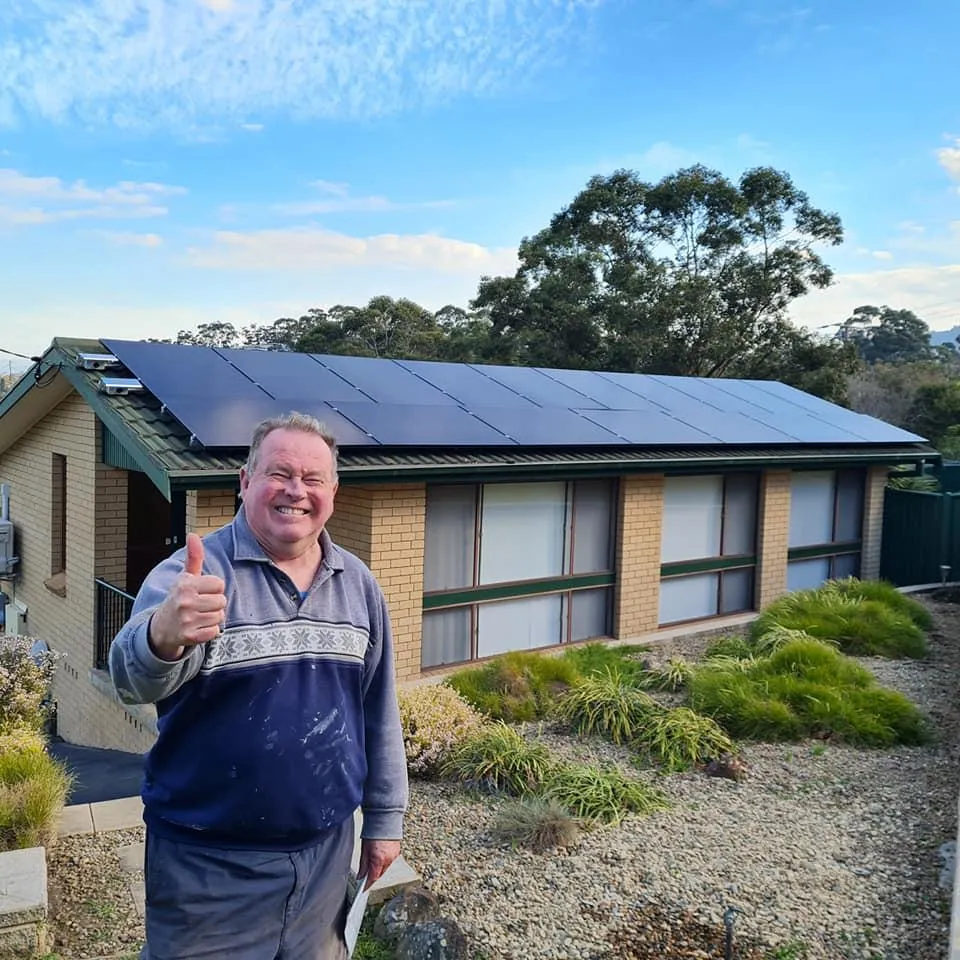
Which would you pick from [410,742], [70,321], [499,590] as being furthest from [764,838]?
[70,321]

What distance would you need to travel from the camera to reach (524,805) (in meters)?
5.11

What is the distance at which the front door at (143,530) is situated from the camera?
387 inches

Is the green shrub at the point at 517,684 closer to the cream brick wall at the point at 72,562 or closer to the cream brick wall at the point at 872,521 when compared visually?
the cream brick wall at the point at 72,562

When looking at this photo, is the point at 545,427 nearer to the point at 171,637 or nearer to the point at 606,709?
the point at 606,709

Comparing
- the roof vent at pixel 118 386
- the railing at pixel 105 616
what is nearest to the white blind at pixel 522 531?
the roof vent at pixel 118 386

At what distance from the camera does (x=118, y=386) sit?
782 centimetres

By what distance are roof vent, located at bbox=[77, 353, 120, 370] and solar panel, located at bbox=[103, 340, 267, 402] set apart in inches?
3.3

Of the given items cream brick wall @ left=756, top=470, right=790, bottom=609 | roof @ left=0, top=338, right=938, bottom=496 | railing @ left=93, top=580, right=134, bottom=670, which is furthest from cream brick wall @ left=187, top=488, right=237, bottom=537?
cream brick wall @ left=756, top=470, right=790, bottom=609

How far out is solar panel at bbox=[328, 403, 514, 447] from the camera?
8219 mm

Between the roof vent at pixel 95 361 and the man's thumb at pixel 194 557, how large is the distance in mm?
7093

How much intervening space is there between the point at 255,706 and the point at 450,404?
7695 millimetres

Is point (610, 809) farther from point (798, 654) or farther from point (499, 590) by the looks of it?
point (499, 590)

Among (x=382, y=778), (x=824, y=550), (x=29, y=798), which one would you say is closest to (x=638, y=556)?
(x=824, y=550)

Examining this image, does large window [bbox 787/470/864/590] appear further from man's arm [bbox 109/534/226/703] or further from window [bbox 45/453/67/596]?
man's arm [bbox 109/534/226/703]
